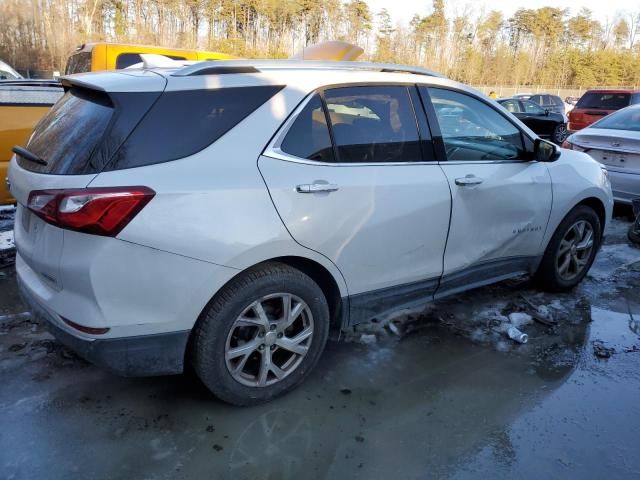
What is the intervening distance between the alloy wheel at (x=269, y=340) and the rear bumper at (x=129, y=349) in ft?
0.86

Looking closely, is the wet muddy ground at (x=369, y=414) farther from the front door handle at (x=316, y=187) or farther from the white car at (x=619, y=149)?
the white car at (x=619, y=149)

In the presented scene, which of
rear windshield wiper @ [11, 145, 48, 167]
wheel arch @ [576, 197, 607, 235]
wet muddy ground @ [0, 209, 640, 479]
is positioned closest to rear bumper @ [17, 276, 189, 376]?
wet muddy ground @ [0, 209, 640, 479]

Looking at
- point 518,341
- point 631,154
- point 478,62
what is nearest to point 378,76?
point 518,341

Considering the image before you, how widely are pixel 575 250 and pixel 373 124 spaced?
Answer: 7.75 ft

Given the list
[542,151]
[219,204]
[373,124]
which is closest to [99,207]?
[219,204]

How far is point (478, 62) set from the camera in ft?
164

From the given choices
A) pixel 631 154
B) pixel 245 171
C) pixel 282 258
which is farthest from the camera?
pixel 631 154

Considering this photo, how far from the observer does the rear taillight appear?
226cm

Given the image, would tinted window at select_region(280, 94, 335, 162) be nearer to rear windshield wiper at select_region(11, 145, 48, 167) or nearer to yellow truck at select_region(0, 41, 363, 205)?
rear windshield wiper at select_region(11, 145, 48, 167)

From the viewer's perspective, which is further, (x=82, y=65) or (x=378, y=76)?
(x=82, y=65)

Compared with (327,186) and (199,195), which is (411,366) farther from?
(199,195)

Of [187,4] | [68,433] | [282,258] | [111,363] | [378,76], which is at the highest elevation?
[187,4]

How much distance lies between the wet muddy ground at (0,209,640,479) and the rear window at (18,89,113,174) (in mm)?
1257

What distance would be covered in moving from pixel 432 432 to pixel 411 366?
0.64m
